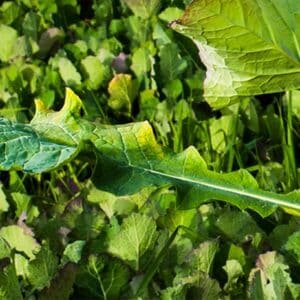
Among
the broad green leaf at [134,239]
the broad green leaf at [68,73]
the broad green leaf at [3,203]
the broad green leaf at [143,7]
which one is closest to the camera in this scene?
the broad green leaf at [134,239]

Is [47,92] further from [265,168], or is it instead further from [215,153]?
[265,168]

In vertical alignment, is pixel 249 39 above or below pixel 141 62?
above

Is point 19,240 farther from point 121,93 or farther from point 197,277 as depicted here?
point 121,93

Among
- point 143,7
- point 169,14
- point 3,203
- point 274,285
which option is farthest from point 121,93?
point 274,285

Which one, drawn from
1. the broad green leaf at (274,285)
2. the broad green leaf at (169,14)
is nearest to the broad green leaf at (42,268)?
the broad green leaf at (274,285)

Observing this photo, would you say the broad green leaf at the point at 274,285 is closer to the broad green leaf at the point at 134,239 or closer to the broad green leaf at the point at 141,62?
the broad green leaf at the point at 134,239

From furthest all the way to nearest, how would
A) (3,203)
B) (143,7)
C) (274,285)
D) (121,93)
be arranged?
1. (143,7)
2. (121,93)
3. (3,203)
4. (274,285)
